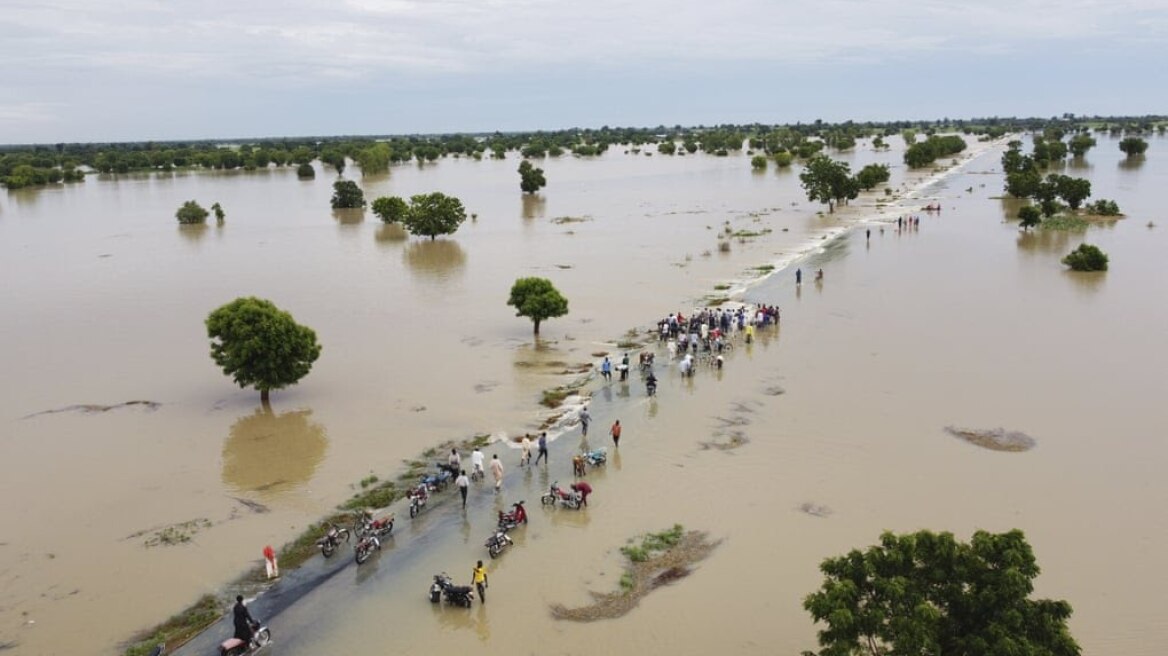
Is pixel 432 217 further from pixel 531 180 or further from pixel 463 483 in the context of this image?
pixel 463 483

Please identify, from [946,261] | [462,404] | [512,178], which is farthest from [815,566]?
[512,178]

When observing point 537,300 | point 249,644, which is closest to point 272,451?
point 249,644

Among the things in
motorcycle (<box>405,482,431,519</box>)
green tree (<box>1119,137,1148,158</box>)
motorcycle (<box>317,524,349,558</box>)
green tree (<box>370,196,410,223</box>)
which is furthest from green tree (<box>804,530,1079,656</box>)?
green tree (<box>1119,137,1148,158</box>)

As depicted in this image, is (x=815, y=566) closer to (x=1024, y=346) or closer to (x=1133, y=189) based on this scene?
(x=1024, y=346)

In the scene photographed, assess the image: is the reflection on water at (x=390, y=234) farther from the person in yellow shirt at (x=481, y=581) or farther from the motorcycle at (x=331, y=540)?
the person in yellow shirt at (x=481, y=581)

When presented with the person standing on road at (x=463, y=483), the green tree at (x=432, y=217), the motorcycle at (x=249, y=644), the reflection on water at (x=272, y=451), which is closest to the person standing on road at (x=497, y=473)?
the person standing on road at (x=463, y=483)
